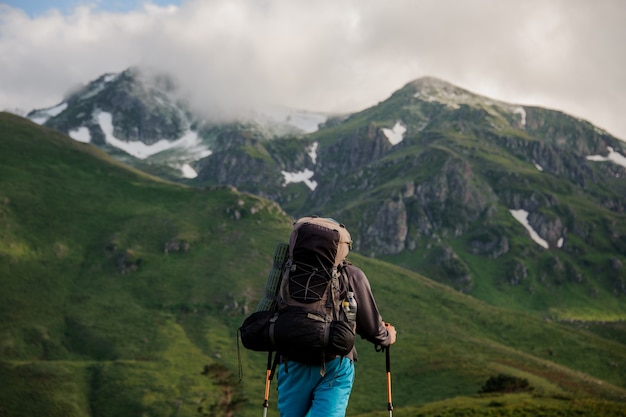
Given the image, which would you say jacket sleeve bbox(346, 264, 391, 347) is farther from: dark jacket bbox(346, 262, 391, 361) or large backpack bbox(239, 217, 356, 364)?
large backpack bbox(239, 217, 356, 364)

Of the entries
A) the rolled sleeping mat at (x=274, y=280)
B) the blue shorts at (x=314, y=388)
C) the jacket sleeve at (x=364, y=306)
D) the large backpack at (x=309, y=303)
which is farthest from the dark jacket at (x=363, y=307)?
the rolled sleeping mat at (x=274, y=280)

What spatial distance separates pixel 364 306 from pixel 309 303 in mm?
957

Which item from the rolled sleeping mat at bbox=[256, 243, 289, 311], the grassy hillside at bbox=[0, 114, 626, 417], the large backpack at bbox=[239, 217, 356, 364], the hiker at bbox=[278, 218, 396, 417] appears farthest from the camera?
the grassy hillside at bbox=[0, 114, 626, 417]

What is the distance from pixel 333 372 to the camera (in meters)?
9.85

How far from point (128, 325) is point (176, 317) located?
15.5 meters

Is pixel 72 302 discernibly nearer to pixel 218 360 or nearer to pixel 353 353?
pixel 218 360

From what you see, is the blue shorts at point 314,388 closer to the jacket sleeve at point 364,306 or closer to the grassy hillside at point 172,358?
the jacket sleeve at point 364,306

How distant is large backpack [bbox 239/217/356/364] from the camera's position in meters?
9.46

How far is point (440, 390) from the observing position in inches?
5330

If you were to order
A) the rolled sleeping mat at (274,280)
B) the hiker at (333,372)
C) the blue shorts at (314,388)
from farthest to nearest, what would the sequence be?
1. the rolled sleeping mat at (274,280)
2. the hiker at (333,372)
3. the blue shorts at (314,388)

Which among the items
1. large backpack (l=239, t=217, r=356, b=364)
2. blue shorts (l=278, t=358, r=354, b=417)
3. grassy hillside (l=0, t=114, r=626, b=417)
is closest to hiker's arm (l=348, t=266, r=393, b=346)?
large backpack (l=239, t=217, r=356, b=364)

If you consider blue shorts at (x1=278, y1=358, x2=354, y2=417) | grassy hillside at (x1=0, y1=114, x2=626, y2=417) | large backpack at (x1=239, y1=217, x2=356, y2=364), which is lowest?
grassy hillside at (x1=0, y1=114, x2=626, y2=417)

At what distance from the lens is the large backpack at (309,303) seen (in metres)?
9.46

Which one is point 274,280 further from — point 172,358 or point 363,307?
point 172,358
